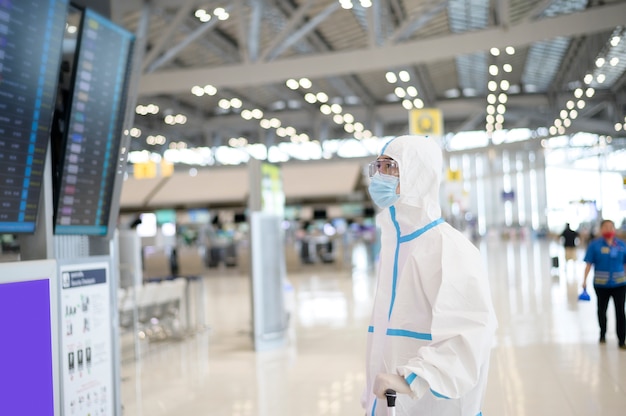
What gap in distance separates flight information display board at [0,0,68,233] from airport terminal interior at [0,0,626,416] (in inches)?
0.5

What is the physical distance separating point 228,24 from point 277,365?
13.3m

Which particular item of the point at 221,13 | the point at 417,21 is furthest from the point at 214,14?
the point at 417,21

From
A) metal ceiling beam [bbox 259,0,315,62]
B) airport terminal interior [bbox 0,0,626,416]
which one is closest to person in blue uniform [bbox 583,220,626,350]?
airport terminal interior [bbox 0,0,626,416]

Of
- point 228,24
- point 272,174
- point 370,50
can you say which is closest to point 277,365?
point 272,174

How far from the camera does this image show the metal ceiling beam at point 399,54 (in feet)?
42.1

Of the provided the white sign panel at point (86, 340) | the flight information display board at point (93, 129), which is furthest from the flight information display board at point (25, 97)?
the white sign panel at point (86, 340)

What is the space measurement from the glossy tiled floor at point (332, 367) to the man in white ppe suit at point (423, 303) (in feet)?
10.9

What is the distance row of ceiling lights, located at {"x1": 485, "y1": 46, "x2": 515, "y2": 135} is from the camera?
24.3 meters

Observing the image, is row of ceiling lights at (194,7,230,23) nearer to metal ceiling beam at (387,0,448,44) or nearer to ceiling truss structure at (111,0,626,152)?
ceiling truss structure at (111,0,626,152)

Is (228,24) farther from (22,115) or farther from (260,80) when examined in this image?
(22,115)

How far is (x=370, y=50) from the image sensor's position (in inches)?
553

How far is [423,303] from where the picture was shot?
7.76ft

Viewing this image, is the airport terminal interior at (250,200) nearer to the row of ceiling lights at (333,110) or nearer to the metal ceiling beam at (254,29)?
the metal ceiling beam at (254,29)

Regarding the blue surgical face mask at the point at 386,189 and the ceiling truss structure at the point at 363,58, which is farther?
the ceiling truss structure at the point at 363,58
